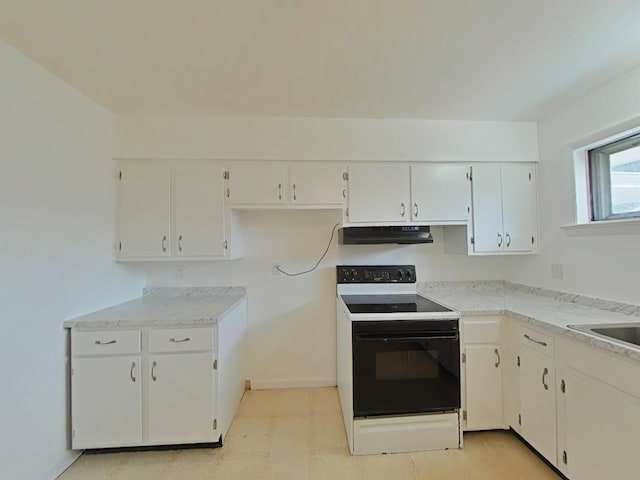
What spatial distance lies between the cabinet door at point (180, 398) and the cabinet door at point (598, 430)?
213 centimetres

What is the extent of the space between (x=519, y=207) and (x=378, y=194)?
1.25 m

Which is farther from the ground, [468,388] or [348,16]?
[348,16]

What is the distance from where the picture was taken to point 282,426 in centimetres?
225

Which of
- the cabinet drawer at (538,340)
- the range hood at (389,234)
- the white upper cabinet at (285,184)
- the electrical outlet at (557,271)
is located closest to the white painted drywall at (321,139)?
the white upper cabinet at (285,184)

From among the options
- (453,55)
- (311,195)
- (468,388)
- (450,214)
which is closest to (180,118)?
(311,195)

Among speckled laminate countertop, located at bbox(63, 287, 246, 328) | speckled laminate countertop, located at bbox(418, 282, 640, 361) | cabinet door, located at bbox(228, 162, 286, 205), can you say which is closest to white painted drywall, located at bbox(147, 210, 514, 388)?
speckled laminate countertop, located at bbox(418, 282, 640, 361)

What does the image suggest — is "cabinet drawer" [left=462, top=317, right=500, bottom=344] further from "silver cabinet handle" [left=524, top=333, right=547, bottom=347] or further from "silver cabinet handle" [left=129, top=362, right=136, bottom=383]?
"silver cabinet handle" [left=129, top=362, right=136, bottom=383]

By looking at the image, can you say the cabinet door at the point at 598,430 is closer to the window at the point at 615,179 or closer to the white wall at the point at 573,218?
the white wall at the point at 573,218

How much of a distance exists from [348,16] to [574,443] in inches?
96.8

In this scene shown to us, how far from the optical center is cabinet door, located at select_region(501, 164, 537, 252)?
2518 millimetres

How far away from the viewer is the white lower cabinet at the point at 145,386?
6.15ft

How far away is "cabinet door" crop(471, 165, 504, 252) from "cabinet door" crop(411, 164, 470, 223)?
8cm

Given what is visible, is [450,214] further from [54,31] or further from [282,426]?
[54,31]

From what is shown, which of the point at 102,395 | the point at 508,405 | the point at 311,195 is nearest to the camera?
the point at 102,395
